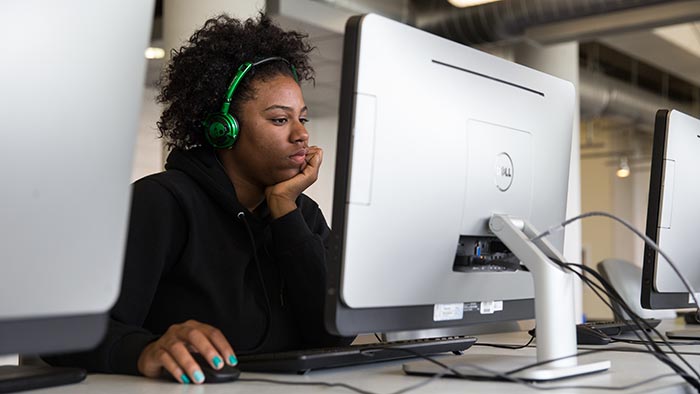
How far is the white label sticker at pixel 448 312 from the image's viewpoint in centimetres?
126

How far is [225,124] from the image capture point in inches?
70.2

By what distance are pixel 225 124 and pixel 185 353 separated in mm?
704

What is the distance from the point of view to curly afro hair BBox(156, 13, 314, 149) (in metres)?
1.85

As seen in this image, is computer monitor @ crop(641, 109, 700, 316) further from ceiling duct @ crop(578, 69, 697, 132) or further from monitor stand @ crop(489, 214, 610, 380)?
ceiling duct @ crop(578, 69, 697, 132)

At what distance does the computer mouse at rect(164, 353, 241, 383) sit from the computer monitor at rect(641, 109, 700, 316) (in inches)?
34.6

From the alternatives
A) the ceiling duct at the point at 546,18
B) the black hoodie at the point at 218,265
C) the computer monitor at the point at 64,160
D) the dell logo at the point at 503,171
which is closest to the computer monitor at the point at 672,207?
the dell logo at the point at 503,171

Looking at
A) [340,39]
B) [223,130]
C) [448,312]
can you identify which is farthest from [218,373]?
[340,39]

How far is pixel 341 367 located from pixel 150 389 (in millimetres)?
319

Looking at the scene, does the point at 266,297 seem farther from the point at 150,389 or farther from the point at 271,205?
the point at 150,389

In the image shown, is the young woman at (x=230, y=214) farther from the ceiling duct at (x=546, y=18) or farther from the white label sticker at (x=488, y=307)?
the ceiling duct at (x=546, y=18)

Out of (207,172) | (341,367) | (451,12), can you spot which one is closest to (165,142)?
(207,172)

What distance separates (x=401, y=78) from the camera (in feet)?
3.80

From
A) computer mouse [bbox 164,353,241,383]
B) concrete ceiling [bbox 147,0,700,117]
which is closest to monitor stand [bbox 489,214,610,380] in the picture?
computer mouse [bbox 164,353,241,383]

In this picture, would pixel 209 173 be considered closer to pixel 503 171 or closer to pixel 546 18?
pixel 503 171
